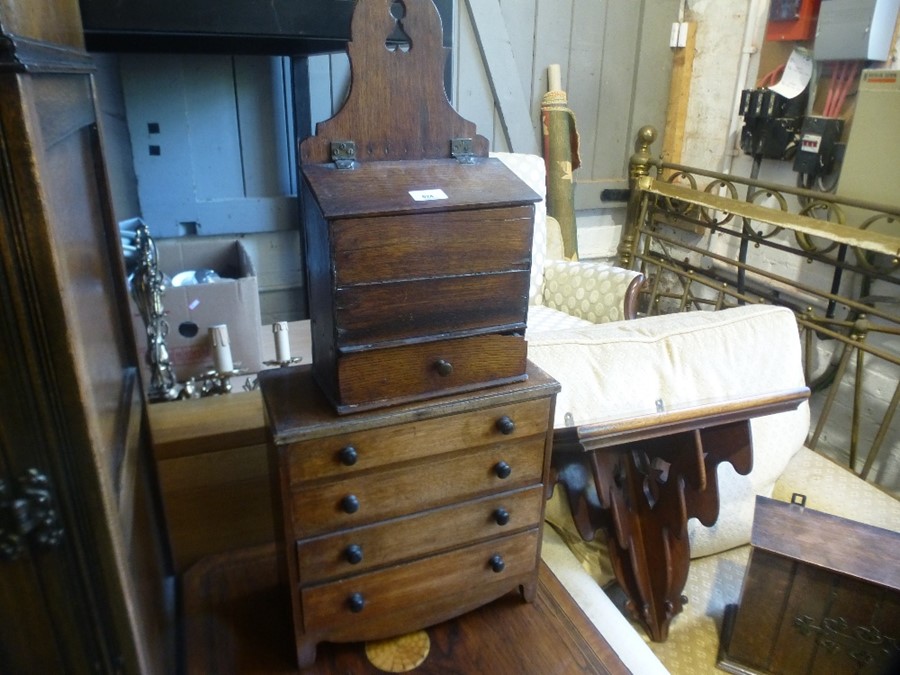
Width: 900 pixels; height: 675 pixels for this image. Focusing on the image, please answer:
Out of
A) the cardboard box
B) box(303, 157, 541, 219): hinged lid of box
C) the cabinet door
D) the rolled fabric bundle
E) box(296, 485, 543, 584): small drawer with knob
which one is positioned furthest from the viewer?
the rolled fabric bundle

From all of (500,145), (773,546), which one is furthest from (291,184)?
(773,546)

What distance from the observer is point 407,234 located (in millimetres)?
756

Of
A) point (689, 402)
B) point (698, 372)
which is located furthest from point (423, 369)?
point (698, 372)

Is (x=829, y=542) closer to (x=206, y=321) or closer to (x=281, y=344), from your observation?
(x=281, y=344)

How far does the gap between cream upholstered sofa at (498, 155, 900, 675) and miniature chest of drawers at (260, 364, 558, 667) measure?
228mm

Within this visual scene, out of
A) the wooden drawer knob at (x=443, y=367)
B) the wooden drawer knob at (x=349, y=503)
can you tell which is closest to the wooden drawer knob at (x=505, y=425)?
the wooden drawer knob at (x=443, y=367)

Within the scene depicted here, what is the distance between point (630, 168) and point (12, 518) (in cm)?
275

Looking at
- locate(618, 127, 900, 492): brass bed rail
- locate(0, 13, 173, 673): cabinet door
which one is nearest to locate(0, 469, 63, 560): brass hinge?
locate(0, 13, 173, 673): cabinet door

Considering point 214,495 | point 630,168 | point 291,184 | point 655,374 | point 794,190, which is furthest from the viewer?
point 630,168

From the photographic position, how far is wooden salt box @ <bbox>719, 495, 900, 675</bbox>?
3.58 feet

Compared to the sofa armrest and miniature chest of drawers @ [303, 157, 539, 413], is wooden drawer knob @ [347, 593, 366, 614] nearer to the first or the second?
miniature chest of drawers @ [303, 157, 539, 413]

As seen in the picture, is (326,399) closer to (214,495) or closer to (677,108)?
(214,495)

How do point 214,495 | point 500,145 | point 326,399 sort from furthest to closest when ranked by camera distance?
point 500,145 < point 214,495 < point 326,399

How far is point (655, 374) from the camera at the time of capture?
4.02 ft
